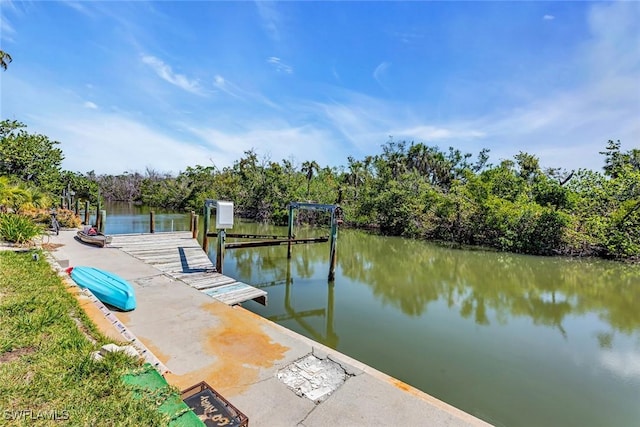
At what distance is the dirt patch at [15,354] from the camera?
258 cm

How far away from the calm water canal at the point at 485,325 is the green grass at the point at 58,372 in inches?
149

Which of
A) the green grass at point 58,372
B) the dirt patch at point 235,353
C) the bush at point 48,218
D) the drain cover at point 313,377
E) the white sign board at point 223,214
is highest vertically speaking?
the white sign board at point 223,214

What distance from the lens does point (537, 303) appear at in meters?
8.89

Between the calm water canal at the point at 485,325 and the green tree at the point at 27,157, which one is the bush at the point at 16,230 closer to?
the calm water canal at the point at 485,325

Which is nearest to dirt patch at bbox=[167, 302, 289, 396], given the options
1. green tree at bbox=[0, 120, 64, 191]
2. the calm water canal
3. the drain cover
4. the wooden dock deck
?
the drain cover

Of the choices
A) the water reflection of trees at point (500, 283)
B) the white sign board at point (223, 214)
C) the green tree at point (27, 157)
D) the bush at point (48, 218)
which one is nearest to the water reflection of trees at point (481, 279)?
the water reflection of trees at point (500, 283)

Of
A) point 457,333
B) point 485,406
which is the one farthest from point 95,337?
point 457,333

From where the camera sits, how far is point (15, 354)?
8.74 feet

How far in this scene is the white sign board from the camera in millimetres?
7216

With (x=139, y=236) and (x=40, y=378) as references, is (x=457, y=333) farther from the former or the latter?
(x=139, y=236)

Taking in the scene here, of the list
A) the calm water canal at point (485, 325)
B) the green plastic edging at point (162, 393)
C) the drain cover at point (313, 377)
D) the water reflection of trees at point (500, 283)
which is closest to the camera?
the green plastic edging at point (162, 393)

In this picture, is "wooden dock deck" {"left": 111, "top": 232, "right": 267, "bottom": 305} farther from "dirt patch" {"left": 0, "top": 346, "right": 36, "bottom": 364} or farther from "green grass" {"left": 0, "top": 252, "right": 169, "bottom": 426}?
"dirt patch" {"left": 0, "top": 346, "right": 36, "bottom": 364}

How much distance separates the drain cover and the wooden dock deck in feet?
8.89

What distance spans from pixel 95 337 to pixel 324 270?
28.9ft
